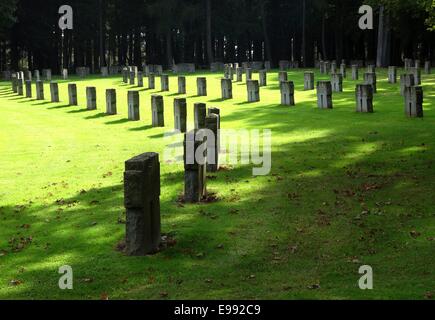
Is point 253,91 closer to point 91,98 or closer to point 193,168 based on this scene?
point 91,98

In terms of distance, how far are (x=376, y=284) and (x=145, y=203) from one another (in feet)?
10.8

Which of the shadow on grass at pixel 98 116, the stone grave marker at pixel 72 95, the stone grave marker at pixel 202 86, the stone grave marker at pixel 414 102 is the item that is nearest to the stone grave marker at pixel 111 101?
the shadow on grass at pixel 98 116

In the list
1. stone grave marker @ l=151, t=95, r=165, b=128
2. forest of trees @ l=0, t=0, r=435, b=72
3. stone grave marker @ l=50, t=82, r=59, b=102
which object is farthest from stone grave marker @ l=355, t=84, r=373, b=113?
forest of trees @ l=0, t=0, r=435, b=72

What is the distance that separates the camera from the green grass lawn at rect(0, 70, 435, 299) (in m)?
8.89

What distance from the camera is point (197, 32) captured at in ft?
259

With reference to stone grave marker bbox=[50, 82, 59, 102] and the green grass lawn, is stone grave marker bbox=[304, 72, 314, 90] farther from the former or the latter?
the green grass lawn

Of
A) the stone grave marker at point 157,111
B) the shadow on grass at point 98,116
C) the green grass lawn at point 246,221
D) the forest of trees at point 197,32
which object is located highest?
the forest of trees at point 197,32

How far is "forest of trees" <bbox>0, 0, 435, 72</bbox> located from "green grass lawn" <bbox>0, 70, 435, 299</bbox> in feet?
152

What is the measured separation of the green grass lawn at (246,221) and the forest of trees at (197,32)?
4630cm

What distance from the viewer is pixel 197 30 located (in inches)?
3081

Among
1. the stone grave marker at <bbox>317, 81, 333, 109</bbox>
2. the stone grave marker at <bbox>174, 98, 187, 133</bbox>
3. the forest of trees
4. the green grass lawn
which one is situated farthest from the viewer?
the forest of trees

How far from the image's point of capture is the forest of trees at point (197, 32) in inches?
2763

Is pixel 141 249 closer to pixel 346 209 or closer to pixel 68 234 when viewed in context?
pixel 68 234

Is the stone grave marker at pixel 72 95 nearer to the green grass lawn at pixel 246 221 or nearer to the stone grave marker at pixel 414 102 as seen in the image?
the green grass lawn at pixel 246 221
